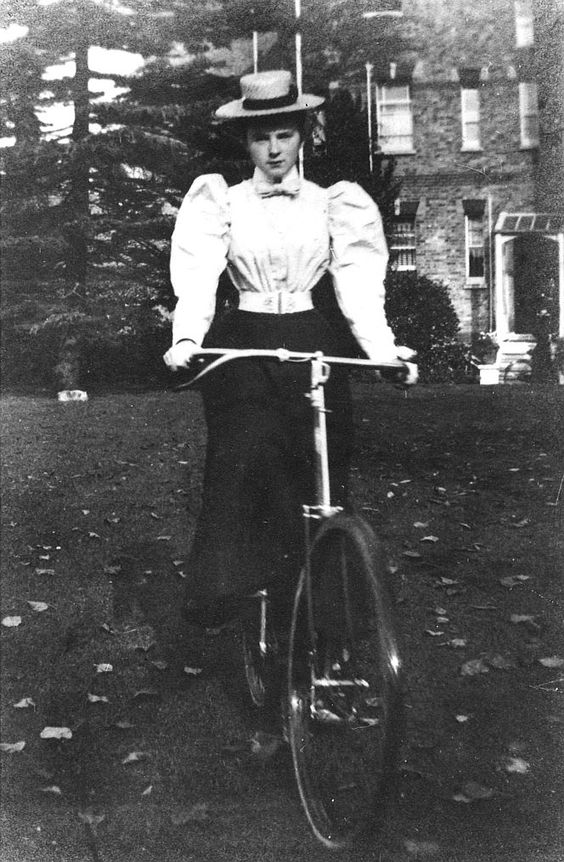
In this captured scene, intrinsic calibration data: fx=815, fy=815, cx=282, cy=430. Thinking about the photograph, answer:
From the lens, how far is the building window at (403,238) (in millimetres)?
3537

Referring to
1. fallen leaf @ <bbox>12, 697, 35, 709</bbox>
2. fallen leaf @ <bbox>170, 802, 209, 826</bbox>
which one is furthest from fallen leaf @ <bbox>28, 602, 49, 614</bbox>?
fallen leaf @ <bbox>170, 802, 209, 826</bbox>

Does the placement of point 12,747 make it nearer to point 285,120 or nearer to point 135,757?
point 135,757

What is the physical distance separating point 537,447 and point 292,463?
1.29 metres

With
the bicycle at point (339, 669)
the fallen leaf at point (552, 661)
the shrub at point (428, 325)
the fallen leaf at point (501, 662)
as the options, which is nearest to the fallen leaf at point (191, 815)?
the bicycle at point (339, 669)

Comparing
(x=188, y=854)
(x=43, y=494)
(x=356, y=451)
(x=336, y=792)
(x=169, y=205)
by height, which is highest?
(x=169, y=205)

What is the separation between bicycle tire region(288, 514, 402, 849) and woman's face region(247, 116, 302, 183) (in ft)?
4.79

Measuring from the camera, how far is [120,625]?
13.5ft

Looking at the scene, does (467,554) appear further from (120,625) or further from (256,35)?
(256,35)

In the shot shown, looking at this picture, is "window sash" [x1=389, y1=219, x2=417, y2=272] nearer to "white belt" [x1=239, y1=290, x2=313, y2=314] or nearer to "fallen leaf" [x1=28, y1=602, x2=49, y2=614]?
"white belt" [x1=239, y1=290, x2=313, y2=314]

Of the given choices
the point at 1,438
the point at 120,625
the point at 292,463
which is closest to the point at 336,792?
the point at 292,463

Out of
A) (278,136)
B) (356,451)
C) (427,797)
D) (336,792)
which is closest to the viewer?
(336,792)

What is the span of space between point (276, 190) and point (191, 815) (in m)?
2.26

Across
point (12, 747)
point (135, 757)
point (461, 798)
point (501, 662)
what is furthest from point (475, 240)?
point (12, 747)

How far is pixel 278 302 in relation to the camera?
10.1ft
